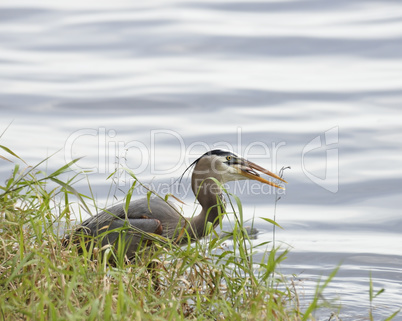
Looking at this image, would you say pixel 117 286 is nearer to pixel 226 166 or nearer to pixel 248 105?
pixel 226 166

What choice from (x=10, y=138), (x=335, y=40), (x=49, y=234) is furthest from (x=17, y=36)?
(x=49, y=234)

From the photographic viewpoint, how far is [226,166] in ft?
19.5

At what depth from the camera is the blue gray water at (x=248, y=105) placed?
282 inches

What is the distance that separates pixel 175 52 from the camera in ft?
40.8

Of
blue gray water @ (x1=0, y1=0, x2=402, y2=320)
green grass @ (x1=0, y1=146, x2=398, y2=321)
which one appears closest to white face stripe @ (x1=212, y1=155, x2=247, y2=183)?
blue gray water @ (x1=0, y1=0, x2=402, y2=320)

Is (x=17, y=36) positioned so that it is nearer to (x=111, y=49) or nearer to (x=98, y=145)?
(x=111, y=49)

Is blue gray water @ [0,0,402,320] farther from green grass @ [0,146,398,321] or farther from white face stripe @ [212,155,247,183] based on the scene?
green grass @ [0,146,398,321]

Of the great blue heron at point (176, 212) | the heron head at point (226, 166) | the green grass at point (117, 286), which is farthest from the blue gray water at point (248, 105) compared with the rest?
the green grass at point (117, 286)

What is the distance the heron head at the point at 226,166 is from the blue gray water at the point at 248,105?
791 mm

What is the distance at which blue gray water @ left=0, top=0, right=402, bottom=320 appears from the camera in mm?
7156

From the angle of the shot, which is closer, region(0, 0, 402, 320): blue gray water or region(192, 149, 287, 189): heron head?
region(192, 149, 287, 189): heron head

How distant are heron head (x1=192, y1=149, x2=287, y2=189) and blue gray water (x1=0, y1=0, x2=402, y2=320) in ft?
2.60

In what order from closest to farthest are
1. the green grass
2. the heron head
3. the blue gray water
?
the green grass, the heron head, the blue gray water

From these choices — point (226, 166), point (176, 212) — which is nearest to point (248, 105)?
point (226, 166)
